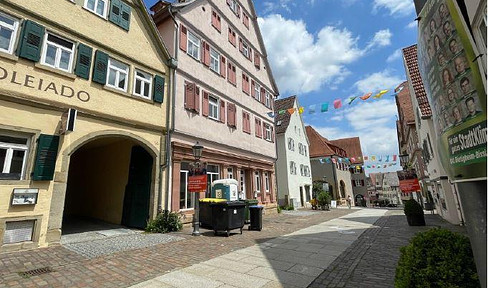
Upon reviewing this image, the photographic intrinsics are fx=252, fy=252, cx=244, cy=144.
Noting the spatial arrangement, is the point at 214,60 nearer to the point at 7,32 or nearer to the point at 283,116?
the point at 7,32

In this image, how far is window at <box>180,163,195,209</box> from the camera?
12.0 metres

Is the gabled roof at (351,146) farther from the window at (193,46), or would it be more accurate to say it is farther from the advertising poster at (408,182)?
the window at (193,46)

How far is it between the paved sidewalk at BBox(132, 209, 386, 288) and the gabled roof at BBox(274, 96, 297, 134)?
20.5 meters

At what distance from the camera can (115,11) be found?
10367 mm

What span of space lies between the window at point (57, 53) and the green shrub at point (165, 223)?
250 inches

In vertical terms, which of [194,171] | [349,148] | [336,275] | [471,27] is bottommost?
[336,275]

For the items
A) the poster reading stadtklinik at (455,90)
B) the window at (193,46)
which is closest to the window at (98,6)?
the window at (193,46)

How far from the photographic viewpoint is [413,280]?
2980 millimetres

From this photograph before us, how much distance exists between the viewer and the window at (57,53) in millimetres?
8141

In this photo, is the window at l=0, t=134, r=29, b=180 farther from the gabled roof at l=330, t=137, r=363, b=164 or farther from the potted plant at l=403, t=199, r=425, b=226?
the gabled roof at l=330, t=137, r=363, b=164

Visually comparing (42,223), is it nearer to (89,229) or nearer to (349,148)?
(89,229)

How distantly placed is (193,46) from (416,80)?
14.6 metres

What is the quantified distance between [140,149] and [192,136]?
8.40 ft

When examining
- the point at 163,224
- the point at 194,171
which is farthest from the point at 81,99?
the point at 163,224
